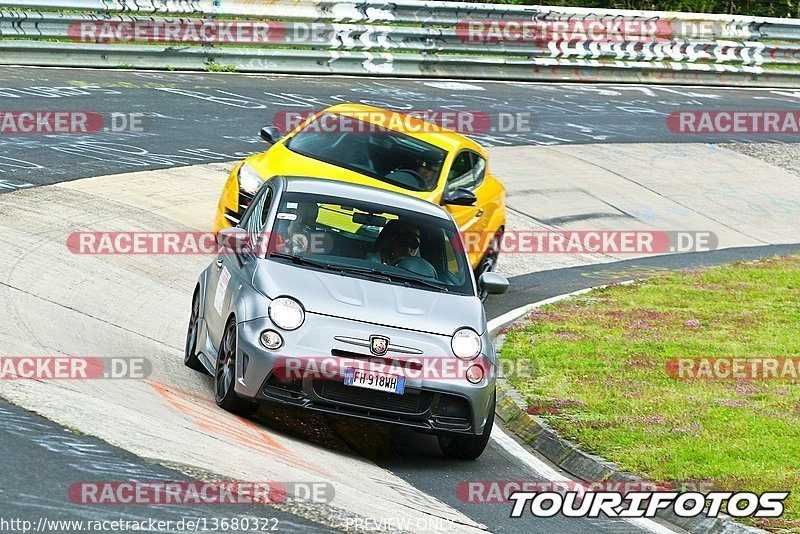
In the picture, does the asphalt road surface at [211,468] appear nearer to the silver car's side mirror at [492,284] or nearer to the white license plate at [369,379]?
the white license plate at [369,379]

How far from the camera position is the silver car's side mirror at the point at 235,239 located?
30.9 ft

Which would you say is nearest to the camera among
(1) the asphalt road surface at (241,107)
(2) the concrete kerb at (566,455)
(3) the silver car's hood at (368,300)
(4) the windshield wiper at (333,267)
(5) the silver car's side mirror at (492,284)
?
(2) the concrete kerb at (566,455)

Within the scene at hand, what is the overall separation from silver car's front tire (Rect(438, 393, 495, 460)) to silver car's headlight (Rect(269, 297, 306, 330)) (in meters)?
1.29

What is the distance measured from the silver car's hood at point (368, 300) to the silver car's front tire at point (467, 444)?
0.63 m

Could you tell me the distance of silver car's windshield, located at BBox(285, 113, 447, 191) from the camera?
1373cm

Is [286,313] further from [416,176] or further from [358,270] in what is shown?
[416,176]

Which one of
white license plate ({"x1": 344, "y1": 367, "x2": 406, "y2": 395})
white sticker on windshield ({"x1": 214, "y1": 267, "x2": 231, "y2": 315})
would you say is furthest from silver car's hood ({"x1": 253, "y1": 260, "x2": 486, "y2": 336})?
white sticker on windshield ({"x1": 214, "y1": 267, "x2": 231, "y2": 315})

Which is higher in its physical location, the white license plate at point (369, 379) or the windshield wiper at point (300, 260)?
the windshield wiper at point (300, 260)

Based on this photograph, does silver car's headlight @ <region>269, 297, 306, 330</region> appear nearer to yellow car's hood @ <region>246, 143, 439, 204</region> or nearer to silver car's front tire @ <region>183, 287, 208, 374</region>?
silver car's front tire @ <region>183, 287, 208, 374</region>

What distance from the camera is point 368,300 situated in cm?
875

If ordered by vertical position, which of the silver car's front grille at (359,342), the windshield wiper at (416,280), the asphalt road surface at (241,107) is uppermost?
the windshield wiper at (416,280)

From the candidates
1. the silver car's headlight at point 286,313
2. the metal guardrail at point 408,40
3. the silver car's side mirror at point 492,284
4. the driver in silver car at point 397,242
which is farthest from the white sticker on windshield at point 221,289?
the metal guardrail at point 408,40

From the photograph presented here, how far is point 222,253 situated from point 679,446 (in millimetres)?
3669

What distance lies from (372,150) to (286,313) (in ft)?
18.7
